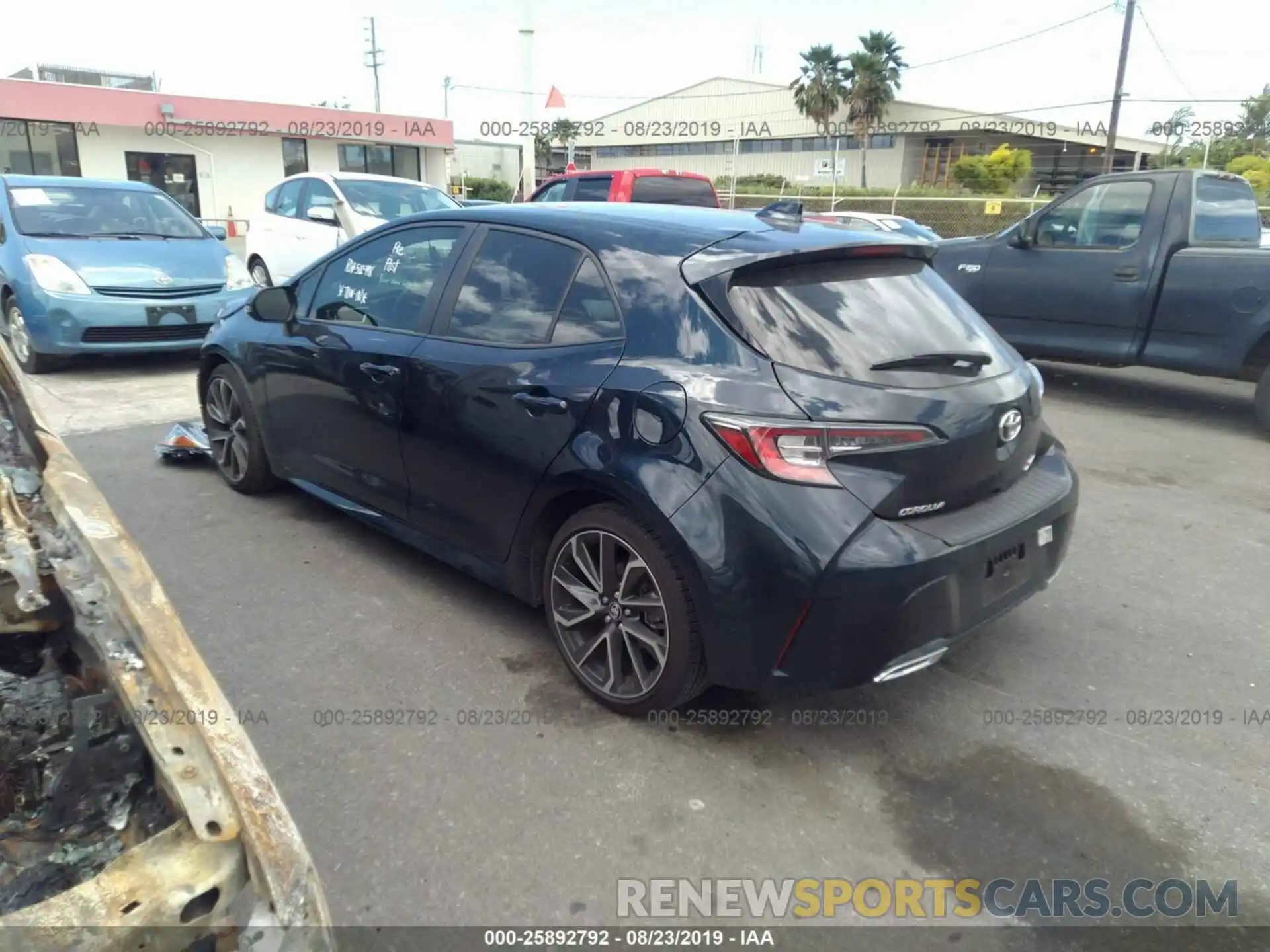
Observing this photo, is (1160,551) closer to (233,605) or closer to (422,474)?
(422,474)

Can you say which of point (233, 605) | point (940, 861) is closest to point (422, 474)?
Answer: point (233, 605)

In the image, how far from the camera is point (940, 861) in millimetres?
2549

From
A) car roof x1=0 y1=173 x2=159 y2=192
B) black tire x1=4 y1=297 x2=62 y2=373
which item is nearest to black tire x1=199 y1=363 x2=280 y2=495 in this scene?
black tire x1=4 y1=297 x2=62 y2=373

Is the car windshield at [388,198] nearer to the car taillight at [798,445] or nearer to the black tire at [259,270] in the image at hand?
the black tire at [259,270]

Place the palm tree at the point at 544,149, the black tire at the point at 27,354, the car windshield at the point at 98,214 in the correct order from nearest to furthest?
the black tire at the point at 27,354, the car windshield at the point at 98,214, the palm tree at the point at 544,149

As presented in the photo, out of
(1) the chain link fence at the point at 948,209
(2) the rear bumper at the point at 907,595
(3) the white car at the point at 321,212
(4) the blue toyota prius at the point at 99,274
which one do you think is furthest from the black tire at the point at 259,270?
(1) the chain link fence at the point at 948,209

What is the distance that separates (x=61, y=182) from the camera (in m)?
8.92

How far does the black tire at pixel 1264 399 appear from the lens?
6852 mm

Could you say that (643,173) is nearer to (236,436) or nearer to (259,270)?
(259,270)

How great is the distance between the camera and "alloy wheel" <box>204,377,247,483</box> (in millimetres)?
5047

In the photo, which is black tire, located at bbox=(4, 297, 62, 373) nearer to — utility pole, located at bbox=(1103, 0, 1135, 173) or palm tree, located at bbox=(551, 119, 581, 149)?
utility pole, located at bbox=(1103, 0, 1135, 173)

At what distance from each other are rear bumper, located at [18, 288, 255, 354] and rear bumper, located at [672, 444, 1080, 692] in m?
6.02

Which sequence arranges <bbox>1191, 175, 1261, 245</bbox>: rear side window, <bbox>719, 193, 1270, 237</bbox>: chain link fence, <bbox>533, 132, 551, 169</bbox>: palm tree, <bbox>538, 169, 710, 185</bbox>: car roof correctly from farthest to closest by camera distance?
<bbox>533, 132, 551, 169</bbox>: palm tree, <bbox>719, 193, 1270, 237</bbox>: chain link fence, <bbox>538, 169, 710, 185</bbox>: car roof, <bbox>1191, 175, 1261, 245</bbox>: rear side window

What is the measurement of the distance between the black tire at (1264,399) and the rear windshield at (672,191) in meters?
5.72
